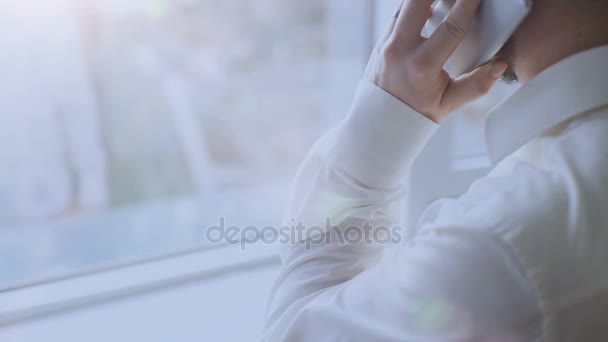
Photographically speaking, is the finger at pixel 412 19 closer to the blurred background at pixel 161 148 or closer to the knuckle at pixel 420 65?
the knuckle at pixel 420 65

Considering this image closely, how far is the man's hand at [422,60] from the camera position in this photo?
1.53 feet

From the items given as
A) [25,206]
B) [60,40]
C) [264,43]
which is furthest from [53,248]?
[264,43]

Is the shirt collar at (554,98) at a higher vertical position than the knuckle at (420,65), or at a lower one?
lower

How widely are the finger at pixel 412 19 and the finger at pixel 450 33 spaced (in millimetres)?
20

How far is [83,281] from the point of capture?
0.78 meters

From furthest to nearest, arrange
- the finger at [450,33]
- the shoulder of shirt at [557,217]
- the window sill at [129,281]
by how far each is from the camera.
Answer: the window sill at [129,281]
the finger at [450,33]
the shoulder of shirt at [557,217]

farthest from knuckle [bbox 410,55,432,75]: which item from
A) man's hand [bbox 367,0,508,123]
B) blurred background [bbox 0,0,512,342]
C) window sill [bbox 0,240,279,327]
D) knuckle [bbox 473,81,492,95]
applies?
window sill [bbox 0,240,279,327]

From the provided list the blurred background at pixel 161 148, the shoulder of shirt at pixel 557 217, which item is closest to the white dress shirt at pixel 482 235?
the shoulder of shirt at pixel 557 217

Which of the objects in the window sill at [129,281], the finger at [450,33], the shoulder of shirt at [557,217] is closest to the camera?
the shoulder of shirt at [557,217]

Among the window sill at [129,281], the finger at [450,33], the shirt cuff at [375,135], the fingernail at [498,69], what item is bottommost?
the window sill at [129,281]

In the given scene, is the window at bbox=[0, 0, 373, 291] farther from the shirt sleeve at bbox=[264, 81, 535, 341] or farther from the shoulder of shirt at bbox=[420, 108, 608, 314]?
the shoulder of shirt at bbox=[420, 108, 608, 314]

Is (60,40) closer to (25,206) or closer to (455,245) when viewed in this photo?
(25,206)

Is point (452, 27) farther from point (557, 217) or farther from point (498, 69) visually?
point (557, 217)

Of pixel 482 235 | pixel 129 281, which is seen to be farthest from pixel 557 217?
pixel 129 281
